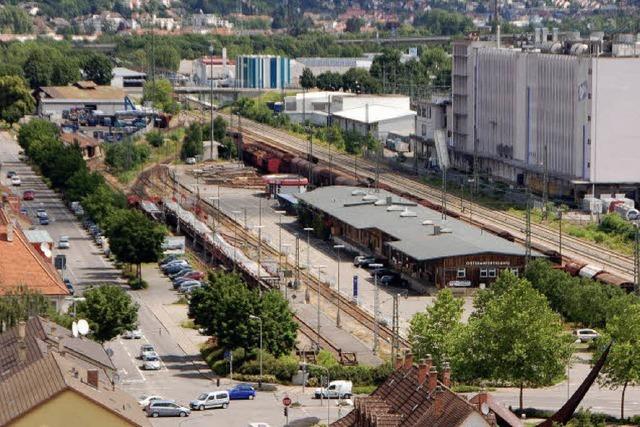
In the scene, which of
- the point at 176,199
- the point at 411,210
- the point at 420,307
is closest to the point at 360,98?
the point at 176,199

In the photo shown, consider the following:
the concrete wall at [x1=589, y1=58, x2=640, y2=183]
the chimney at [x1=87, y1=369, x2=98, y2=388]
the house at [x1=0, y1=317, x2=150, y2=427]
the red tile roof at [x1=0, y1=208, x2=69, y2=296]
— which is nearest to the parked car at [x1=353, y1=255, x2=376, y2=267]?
the red tile roof at [x1=0, y1=208, x2=69, y2=296]

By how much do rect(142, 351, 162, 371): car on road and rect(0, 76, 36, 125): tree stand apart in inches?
3206

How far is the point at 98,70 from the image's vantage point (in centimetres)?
15612

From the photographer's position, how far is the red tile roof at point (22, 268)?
2044 inches

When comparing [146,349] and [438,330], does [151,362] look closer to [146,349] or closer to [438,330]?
[146,349]

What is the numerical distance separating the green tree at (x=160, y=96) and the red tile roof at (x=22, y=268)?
77.4m

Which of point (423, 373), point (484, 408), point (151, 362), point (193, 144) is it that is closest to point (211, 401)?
point (151, 362)

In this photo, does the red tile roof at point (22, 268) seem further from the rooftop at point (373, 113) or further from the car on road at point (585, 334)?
the rooftop at point (373, 113)

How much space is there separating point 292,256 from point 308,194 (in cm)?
1179

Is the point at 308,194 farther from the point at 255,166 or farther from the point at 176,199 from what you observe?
the point at 255,166

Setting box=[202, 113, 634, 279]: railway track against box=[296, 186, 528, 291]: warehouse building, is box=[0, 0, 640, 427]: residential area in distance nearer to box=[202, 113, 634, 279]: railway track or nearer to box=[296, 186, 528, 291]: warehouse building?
box=[296, 186, 528, 291]: warehouse building

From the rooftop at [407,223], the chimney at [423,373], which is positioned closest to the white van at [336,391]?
the chimney at [423,373]

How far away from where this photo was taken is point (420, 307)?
59750mm

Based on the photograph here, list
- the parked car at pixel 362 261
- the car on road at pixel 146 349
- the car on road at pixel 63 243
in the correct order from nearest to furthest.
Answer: the car on road at pixel 146 349, the parked car at pixel 362 261, the car on road at pixel 63 243
